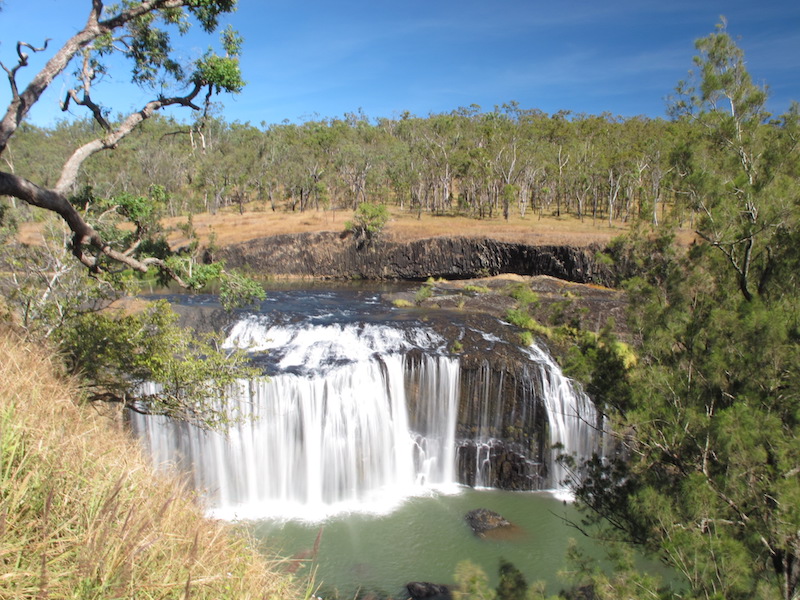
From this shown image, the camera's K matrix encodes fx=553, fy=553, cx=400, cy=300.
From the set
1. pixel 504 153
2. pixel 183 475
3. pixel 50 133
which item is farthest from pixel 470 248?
pixel 50 133

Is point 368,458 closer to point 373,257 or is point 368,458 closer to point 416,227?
point 373,257

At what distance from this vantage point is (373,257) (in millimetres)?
49094

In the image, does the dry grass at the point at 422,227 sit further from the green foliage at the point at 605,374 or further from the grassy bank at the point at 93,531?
the grassy bank at the point at 93,531

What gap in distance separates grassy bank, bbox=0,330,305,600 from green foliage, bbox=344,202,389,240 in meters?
44.4

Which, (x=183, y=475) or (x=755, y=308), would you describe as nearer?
(x=183, y=475)

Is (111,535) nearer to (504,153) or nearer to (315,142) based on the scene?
(504,153)

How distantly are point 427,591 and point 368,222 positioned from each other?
127 feet

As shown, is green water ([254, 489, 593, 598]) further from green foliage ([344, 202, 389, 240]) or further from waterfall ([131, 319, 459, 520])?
green foliage ([344, 202, 389, 240])

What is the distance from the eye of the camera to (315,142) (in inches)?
3258

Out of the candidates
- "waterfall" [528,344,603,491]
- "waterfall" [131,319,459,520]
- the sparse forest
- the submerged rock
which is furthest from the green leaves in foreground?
the sparse forest

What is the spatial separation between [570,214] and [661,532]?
2516 inches

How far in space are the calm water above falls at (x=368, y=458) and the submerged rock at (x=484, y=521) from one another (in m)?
0.30

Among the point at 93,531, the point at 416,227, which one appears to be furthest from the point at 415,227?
the point at 93,531

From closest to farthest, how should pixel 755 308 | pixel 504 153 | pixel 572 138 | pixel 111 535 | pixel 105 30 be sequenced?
1. pixel 111 535
2. pixel 105 30
3. pixel 755 308
4. pixel 504 153
5. pixel 572 138
